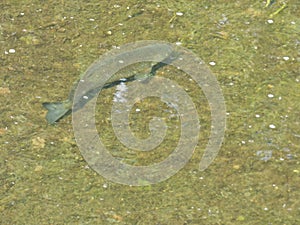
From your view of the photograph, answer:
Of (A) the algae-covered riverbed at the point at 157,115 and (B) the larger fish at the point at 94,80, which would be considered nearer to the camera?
(A) the algae-covered riverbed at the point at 157,115

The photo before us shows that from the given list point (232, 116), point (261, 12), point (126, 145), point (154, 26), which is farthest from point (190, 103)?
point (261, 12)

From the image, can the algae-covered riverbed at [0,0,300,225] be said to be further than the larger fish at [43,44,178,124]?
No

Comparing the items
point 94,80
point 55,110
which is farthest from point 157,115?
point 55,110

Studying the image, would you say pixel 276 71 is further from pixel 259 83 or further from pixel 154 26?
pixel 154 26

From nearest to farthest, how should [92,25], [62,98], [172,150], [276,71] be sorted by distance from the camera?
[172,150] → [62,98] → [276,71] → [92,25]
